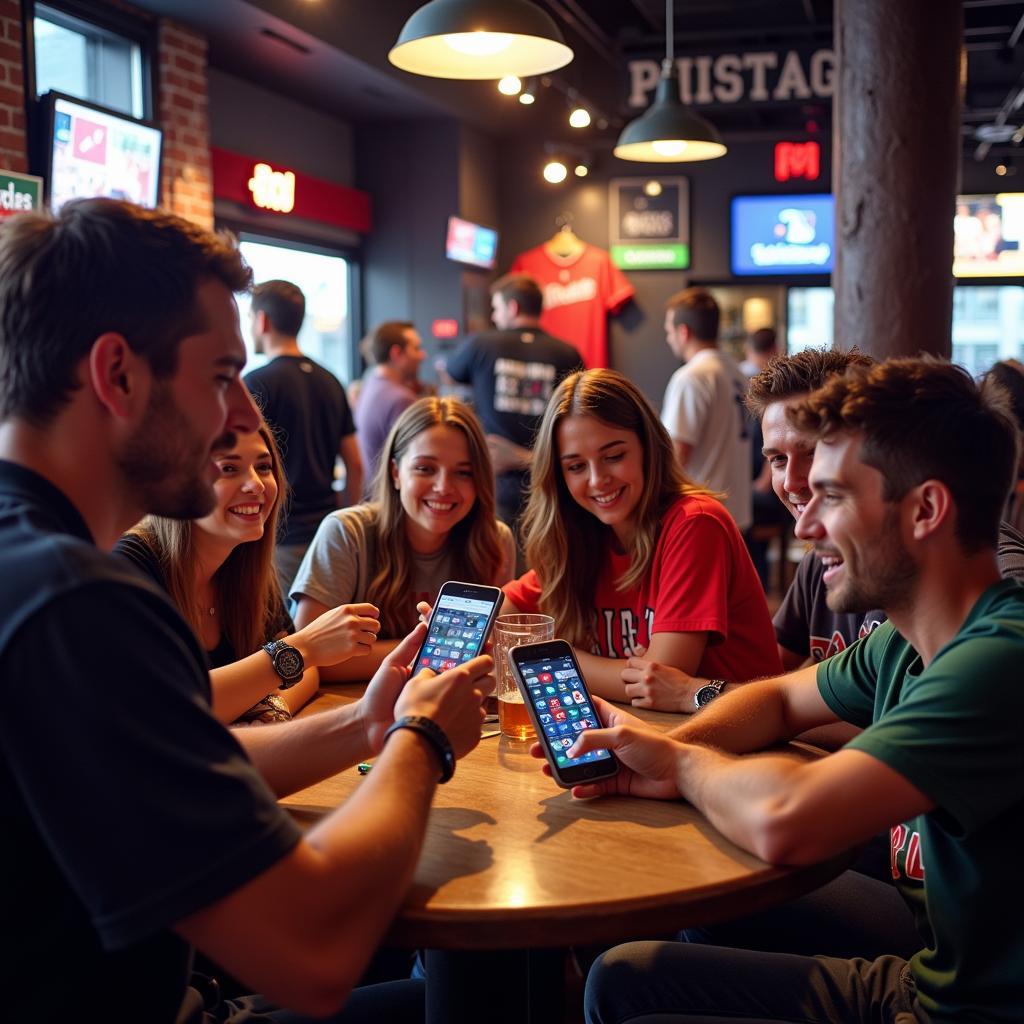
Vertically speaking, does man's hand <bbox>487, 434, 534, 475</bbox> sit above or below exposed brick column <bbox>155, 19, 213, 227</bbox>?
below

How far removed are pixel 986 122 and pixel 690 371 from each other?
564 centimetres

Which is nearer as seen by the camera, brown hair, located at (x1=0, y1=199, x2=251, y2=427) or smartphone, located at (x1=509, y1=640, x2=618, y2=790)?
brown hair, located at (x1=0, y1=199, x2=251, y2=427)

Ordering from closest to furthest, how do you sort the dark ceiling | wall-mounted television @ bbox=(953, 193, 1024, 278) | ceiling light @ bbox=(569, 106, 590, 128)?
1. the dark ceiling
2. ceiling light @ bbox=(569, 106, 590, 128)
3. wall-mounted television @ bbox=(953, 193, 1024, 278)

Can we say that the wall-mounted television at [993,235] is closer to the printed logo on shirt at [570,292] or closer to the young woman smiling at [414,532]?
the printed logo on shirt at [570,292]

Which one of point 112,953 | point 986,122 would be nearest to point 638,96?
point 986,122

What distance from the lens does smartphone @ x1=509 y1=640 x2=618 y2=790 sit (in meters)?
1.63

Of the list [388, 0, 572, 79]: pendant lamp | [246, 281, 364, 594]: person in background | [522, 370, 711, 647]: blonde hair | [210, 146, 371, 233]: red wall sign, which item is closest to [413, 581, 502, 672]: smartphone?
[522, 370, 711, 647]: blonde hair

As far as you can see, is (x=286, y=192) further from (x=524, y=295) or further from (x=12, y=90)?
(x=12, y=90)

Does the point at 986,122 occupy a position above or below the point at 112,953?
above

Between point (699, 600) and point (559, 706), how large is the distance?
2.29 ft

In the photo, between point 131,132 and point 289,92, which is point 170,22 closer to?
point 131,132

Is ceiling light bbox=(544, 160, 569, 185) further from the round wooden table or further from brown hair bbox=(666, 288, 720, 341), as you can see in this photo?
the round wooden table

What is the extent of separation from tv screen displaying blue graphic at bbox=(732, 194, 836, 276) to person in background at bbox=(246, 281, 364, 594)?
504cm

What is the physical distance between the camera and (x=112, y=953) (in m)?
1.04
